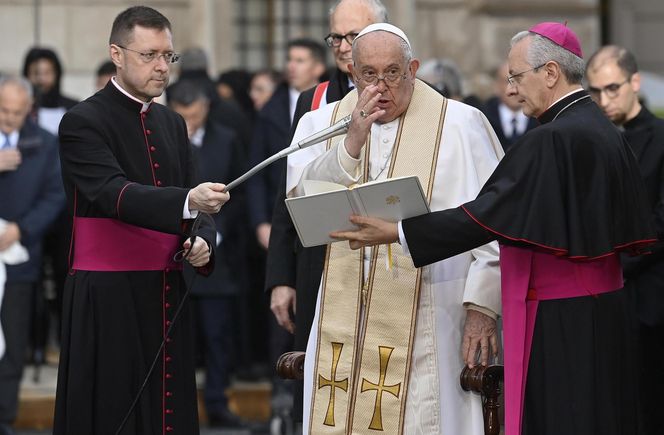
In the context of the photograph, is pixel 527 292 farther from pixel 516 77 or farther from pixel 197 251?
pixel 197 251

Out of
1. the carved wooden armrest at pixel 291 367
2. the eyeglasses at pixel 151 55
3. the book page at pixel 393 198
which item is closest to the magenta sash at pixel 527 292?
the book page at pixel 393 198

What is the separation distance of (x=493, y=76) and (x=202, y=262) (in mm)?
8316

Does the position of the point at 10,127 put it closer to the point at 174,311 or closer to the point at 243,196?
the point at 243,196

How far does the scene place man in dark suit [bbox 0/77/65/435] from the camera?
9.11m

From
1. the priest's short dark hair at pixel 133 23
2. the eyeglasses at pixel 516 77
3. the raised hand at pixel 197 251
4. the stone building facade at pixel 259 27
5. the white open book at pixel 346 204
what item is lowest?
the raised hand at pixel 197 251

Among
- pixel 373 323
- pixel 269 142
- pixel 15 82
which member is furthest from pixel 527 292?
pixel 15 82

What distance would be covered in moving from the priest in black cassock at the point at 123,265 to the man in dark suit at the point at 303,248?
1.58ft

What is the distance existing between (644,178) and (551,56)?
72.3 inches

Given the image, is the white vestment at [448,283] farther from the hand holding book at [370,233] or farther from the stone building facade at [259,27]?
the stone building facade at [259,27]

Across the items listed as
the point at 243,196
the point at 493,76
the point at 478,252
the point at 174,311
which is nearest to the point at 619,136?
the point at 478,252

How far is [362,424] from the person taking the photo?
20.0 ft

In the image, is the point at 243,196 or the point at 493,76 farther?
the point at 493,76

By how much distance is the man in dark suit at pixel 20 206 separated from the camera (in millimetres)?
9109

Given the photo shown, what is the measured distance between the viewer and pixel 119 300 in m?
6.16
